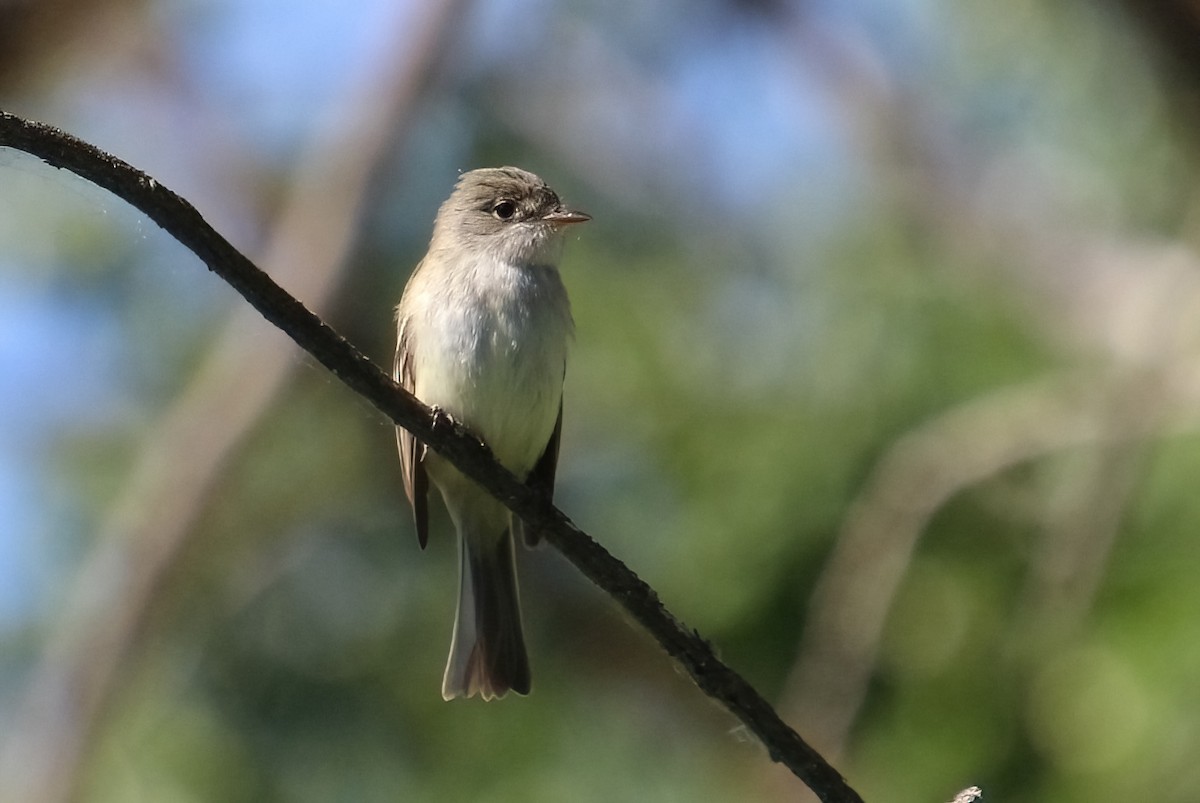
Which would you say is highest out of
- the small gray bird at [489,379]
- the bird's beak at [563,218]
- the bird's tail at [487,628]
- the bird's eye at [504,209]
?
the bird's eye at [504,209]

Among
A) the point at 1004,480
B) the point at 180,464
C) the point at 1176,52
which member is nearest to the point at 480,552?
the point at 180,464

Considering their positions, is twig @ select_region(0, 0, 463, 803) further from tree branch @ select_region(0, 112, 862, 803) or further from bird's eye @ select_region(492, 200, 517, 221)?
tree branch @ select_region(0, 112, 862, 803)

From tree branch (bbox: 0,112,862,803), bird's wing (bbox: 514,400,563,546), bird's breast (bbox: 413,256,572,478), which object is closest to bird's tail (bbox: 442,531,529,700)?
bird's wing (bbox: 514,400,563,546)

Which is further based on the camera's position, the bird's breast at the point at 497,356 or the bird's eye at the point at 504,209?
the bird's eye at the point at 504,209

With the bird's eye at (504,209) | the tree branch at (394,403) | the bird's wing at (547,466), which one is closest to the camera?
the tree branch at (394,403)

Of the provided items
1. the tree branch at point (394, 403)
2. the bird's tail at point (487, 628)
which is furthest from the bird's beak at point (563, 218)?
the tree branch at point (394, 403)

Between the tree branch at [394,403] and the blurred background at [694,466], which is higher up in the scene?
the blurred background at [694,466]

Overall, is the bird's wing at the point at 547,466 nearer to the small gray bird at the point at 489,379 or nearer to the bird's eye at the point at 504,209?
the small gray bird at the point at 489,379
